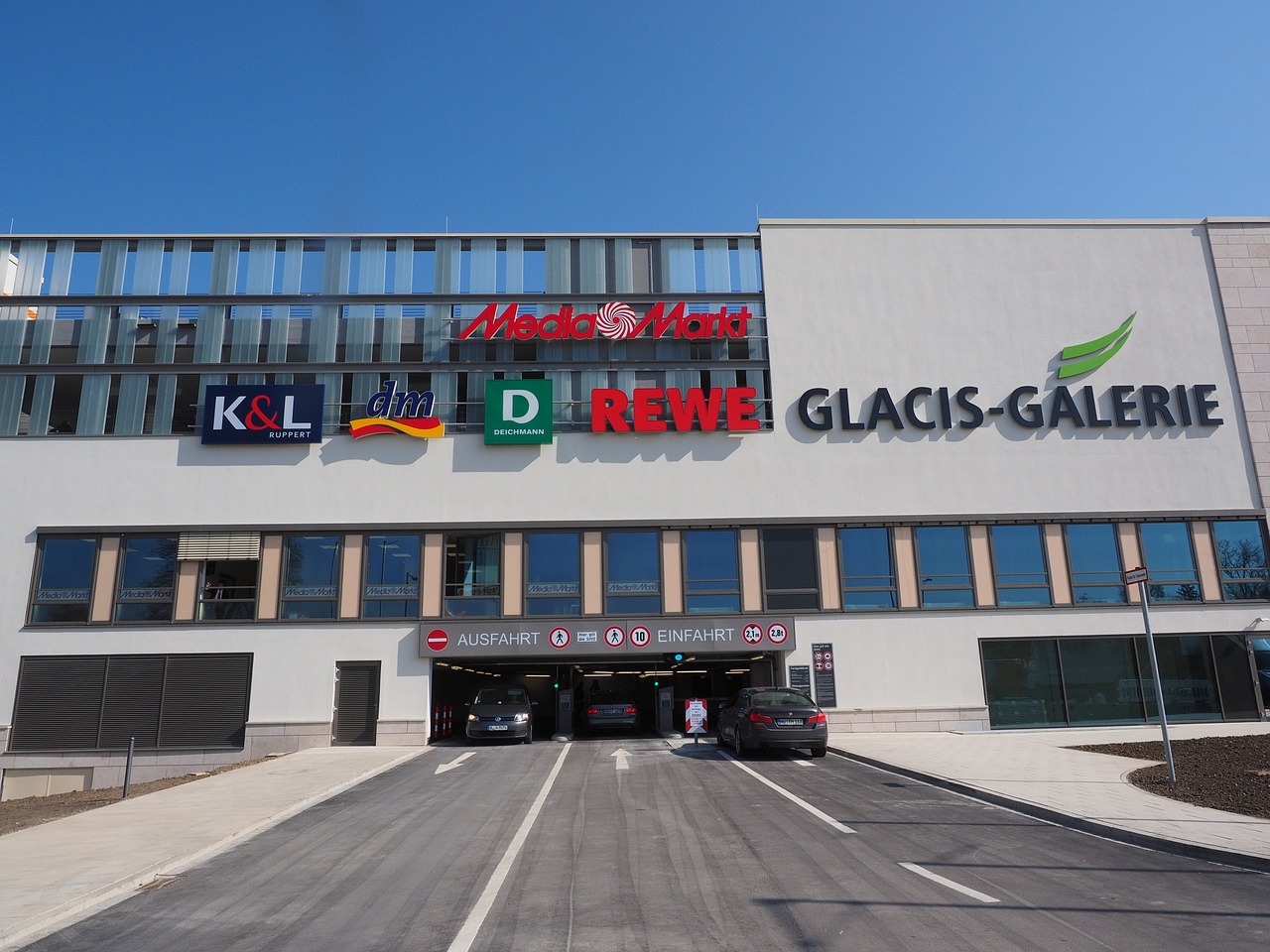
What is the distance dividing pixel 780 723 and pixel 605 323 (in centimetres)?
1391

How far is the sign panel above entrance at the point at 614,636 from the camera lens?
24578mm

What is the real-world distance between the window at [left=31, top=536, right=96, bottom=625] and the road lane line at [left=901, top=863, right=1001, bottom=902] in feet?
79.8

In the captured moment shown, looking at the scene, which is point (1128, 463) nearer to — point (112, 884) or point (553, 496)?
point (553, 496)

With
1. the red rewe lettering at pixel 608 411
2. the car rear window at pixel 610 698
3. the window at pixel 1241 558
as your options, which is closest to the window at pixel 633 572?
the car rear window at pixel 610 698

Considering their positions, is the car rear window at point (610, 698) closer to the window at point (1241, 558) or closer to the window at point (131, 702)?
the window at point (131, 702)

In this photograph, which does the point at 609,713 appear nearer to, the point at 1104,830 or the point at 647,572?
the point at 647,572

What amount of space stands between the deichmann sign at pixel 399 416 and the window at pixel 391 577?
3.17 meters

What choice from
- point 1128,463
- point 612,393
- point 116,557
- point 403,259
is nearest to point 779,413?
point 612,393

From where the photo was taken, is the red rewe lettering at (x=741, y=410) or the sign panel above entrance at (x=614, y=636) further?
the red rewe lettering at (x=741, y=410)

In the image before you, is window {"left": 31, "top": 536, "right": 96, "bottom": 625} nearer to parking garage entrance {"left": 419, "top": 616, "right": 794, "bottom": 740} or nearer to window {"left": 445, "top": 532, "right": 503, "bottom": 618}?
parking garage entrance {"left": 419, "top": 616, "right": 794, "bottom": 740}

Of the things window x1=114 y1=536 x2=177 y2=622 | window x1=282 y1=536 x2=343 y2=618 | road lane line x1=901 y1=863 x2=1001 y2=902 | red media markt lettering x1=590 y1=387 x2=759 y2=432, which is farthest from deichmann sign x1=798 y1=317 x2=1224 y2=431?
window x1=114 y1=536 x2=177 y2=622

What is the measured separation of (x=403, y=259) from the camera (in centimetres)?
2825

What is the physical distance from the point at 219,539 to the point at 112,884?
18.4 m

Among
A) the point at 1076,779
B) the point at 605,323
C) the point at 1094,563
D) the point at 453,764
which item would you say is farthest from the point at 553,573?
the point at 1094,563
